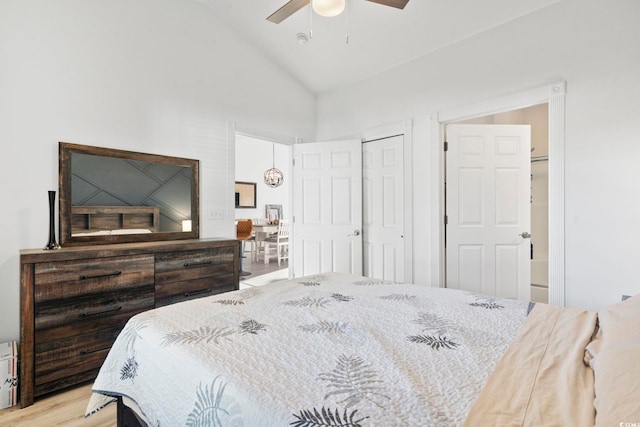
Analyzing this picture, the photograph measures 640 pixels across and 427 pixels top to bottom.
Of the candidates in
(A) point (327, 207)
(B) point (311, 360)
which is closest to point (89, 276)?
(B) point (311, 360)

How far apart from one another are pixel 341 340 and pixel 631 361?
2.42 feet

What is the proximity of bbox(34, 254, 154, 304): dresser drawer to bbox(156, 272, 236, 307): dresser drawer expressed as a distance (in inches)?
5.9

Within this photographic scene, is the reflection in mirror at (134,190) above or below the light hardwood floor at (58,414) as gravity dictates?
above

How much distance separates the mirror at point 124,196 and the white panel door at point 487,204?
263cm

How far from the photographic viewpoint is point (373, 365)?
3.00 ft

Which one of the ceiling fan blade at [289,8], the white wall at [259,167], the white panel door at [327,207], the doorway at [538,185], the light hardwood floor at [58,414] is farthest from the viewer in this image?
the white wall at [259,167]

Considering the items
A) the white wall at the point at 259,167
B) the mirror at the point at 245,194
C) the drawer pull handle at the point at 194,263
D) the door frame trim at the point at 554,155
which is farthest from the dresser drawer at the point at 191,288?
the mirror at the point at 245,194

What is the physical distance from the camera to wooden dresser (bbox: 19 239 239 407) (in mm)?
1956

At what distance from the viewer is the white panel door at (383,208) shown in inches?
141

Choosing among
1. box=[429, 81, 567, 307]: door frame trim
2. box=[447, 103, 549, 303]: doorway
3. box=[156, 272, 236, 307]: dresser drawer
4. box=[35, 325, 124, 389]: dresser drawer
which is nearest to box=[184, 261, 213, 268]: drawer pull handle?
box=[156, 272, 236, 307]: dresser drawer

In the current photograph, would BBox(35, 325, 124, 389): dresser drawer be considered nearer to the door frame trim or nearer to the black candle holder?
the black candle holder

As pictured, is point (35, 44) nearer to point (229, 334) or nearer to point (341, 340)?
point (229, 334)

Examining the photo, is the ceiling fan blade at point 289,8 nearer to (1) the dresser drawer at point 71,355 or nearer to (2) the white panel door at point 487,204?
(2) the white panel door at point 487,204

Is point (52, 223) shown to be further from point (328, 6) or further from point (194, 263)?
point (328, 6)
